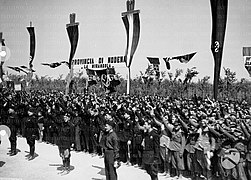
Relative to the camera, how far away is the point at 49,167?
4.39 metres

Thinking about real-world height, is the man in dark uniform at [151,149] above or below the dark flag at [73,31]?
below

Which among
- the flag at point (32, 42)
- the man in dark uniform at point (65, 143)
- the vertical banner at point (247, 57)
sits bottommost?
the man in dark uniform at point (65, 143)

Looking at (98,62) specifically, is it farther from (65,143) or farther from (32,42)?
(65,143)

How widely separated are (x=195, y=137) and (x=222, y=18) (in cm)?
179

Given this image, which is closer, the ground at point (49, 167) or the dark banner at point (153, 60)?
the ground at point (49, 167)

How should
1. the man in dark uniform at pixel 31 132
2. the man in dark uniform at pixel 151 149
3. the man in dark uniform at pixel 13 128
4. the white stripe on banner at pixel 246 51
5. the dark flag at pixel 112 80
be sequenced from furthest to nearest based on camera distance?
the dark flag at pixel 112 80, the man in dark uniform at pixel 13 128, the man in dark uniform at pixel 31 132, the white stripe on banner at pixel 246 51, the man in dark uniform at pixel 151 149

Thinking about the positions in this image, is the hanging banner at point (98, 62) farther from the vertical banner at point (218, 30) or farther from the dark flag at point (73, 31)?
the vertical banner at point (218, 30)

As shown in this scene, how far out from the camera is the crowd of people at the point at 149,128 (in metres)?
3.51

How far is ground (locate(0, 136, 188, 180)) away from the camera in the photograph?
410 cm

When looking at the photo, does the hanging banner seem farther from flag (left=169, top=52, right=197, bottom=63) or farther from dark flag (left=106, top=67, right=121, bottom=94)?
flag (left=169, top=52, right=197, bottom=63)

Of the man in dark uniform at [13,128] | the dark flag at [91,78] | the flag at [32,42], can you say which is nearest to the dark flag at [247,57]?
the dark flag at [91,78]

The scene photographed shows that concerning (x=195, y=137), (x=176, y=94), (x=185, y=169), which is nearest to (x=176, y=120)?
(x=195, y=137)

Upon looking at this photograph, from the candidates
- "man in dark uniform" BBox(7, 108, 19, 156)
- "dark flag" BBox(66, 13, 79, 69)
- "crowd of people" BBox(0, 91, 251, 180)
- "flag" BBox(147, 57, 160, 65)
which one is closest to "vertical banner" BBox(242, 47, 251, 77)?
"crowd of people" BBox(0, 91, 251, 180)

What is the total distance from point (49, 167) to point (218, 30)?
3.16 metres
